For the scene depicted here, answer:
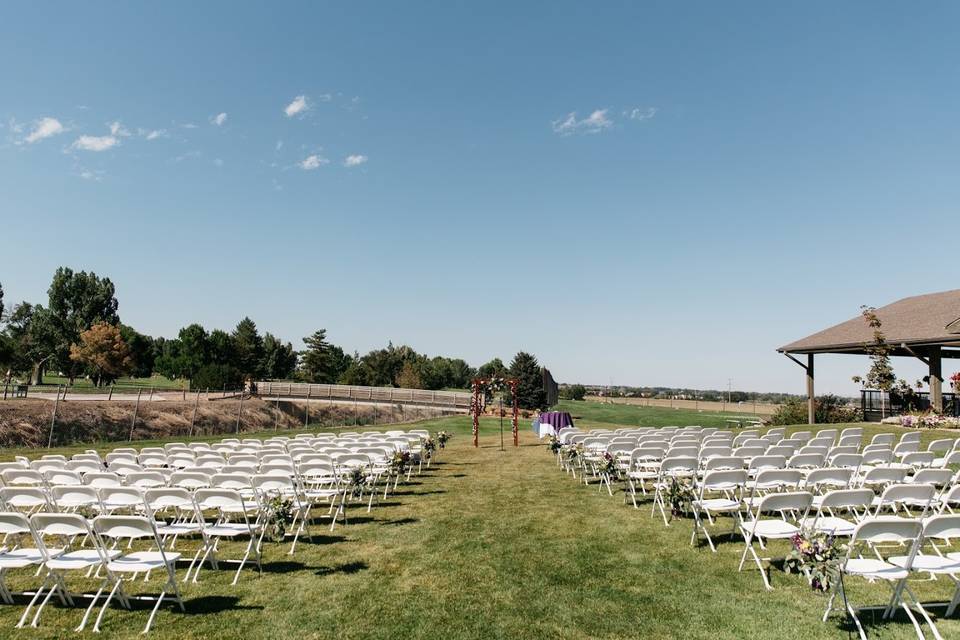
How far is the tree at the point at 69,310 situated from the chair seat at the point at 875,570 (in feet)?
246

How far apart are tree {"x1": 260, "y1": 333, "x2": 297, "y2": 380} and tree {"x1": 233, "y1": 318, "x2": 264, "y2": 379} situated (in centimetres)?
69

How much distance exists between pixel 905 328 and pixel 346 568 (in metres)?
21.7

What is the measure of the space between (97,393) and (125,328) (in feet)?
186

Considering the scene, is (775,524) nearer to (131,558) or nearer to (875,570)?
(875,570)

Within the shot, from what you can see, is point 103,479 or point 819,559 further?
point 103,479

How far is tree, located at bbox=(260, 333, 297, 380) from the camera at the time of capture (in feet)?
268

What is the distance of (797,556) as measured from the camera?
450 cm

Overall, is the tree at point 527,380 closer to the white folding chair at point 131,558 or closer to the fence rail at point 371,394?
the fence rail at point 371,394

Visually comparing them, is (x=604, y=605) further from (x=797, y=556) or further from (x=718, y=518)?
(x=718, y=518)

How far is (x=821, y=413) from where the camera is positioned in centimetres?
2280

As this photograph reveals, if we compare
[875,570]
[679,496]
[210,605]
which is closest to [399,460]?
[679,496]

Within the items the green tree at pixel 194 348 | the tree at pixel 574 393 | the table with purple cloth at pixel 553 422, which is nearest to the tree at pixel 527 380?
the tree at pixel 574 393

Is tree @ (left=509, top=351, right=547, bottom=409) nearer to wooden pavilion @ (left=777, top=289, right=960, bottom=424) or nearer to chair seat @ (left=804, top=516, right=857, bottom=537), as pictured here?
wooden pavilion @ (left=777, top=289, right=960, bottom=424)

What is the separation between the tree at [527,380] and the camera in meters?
57.3
